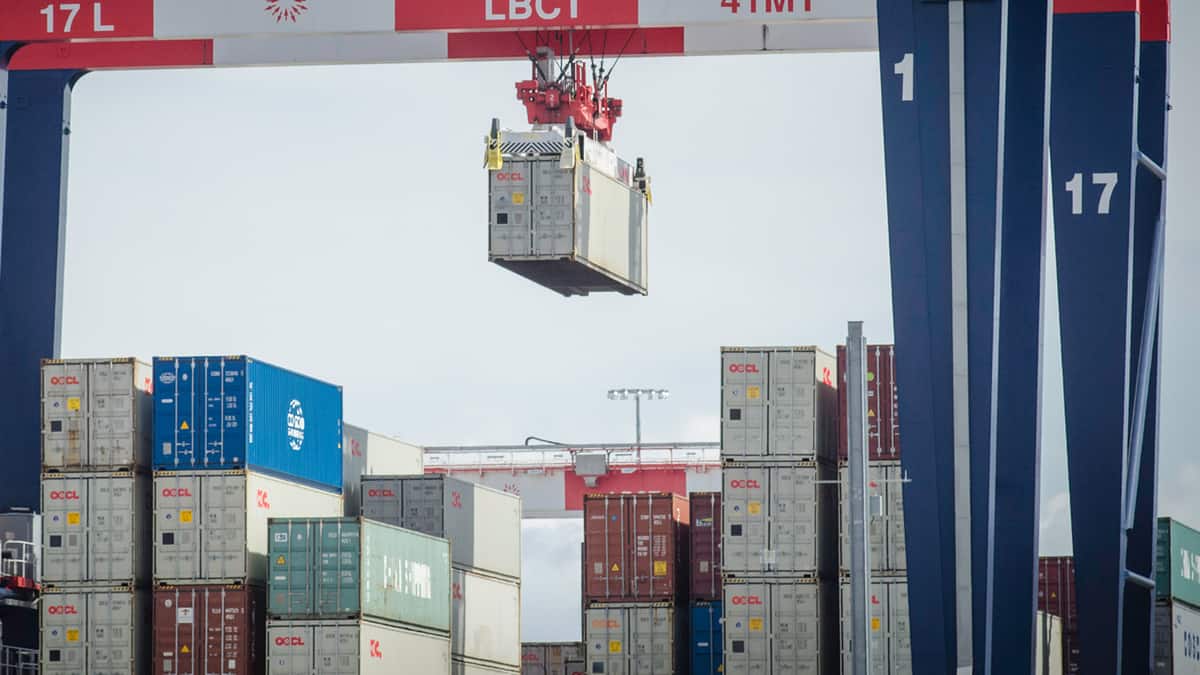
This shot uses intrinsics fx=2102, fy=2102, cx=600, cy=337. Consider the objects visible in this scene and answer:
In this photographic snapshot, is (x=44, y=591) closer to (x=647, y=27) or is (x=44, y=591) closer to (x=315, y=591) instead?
(x=315, y=591)

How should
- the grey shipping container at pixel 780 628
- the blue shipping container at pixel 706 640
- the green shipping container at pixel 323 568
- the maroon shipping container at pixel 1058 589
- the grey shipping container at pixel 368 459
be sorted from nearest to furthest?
the green shipping container at pixel 323 568 < the grey shipping container at pixel 780 628 < the blue shipping container at pixel 706 640 < the grey shipping container at pixel 368 459 < the maroon shipping container at pixel 1058 589

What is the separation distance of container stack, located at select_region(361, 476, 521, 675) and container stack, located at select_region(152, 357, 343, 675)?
6.08 m

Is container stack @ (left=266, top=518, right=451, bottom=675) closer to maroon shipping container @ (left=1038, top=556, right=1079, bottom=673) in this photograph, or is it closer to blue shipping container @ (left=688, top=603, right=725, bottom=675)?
blue shipping container @ (left=688, top=603, right=725, bottom=675)

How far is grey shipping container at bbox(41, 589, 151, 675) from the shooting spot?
36.5 meters

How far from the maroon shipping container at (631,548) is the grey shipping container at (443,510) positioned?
3092 millimetres

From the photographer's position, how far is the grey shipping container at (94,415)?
36.7 m

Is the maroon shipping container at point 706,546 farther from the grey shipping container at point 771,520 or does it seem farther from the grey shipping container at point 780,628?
the grey shipping container at point 780,628

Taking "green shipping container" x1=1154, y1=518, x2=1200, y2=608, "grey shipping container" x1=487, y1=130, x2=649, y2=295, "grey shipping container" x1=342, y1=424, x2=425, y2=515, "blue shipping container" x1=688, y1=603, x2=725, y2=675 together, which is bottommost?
"blue shipping container" x1=688, y1=603, x2=725, y2=675

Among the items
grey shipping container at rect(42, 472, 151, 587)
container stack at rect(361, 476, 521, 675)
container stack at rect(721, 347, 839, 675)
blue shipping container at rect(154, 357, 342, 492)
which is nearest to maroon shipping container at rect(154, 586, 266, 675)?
grey shipping container at rect(42, 472, 151, 587)

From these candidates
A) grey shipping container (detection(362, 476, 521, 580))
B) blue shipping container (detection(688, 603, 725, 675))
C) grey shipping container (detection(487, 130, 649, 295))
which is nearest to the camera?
grey shipping container (detection(487, 130, 649, 295))

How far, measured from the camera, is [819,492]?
3888cm

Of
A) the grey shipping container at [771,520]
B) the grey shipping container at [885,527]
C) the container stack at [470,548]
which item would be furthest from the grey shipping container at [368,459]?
the grey shipping container at [885,527]

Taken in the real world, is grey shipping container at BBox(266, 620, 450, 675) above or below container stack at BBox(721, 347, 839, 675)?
below

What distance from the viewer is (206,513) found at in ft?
120
